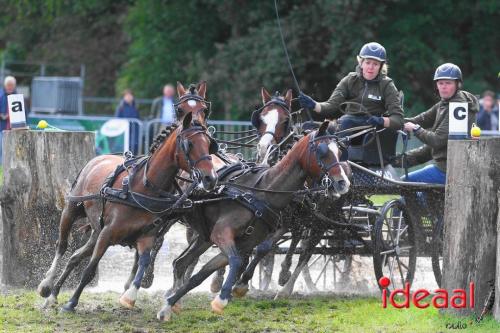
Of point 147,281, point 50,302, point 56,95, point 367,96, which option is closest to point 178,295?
point 50,302

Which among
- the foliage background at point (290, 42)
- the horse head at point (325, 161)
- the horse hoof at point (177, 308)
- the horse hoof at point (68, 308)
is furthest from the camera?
the foliage background at point (290, 42)

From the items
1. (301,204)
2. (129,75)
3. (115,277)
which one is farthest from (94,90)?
(301,204)

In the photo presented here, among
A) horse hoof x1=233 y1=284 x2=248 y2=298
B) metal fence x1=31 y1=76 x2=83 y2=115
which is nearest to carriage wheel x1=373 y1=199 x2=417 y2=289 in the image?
horse hoof x1=233 y1=284 x2=248 y2=298

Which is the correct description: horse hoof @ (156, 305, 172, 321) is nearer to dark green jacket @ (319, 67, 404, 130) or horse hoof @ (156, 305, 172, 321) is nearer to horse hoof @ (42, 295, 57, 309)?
horse hoof @ (42, 295, 57, 309)

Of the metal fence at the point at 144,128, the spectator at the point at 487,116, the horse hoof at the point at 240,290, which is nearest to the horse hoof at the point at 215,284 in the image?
the horse hoof at the point at 240,290

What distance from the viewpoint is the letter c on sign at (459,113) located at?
9.98 meters

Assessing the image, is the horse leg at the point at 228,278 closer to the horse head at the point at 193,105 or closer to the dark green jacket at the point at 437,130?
the horse head at the point at 193,105

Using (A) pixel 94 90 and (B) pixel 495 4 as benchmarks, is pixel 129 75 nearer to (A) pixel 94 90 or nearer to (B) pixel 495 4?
(A) pixel 94 90

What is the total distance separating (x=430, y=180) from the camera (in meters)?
11.6

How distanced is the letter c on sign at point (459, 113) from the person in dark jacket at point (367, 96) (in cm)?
119

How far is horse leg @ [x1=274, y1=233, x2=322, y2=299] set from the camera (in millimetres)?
11109

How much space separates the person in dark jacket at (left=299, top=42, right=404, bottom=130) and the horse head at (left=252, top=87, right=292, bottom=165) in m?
0.26

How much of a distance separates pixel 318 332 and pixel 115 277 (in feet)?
13.1

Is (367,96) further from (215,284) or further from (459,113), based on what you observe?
(215,284)
